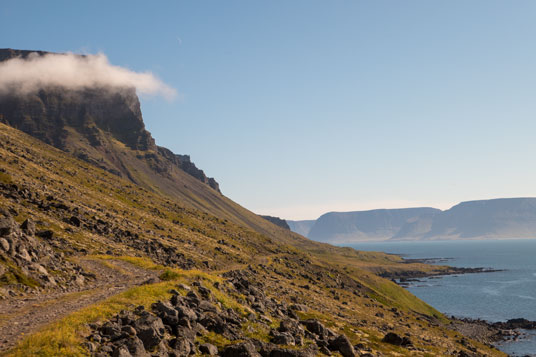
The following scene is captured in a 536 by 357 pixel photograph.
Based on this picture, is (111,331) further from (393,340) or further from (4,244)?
(393,340)

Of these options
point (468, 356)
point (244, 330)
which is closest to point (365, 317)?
point (468, 356)

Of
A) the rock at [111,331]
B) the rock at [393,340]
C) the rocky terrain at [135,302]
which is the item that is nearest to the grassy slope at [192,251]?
the rocky terrain at [135,302]

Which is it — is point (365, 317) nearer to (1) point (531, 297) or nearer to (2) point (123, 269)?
(2) point (123, 269)

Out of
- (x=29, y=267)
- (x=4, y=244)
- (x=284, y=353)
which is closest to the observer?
(x=284, y=353)

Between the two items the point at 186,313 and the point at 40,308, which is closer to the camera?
the point at 186,313

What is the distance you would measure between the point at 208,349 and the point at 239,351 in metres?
2.14

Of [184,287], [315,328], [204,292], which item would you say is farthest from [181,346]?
[315,328]

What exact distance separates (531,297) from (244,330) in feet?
614

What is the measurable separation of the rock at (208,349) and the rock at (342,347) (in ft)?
58.7

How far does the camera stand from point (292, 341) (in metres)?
31.2

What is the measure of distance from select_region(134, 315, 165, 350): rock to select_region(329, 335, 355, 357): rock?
20796 mm

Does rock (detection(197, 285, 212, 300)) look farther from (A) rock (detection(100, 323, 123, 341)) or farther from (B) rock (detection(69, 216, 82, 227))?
(B) rock (detection(69, 216, 82, 227))

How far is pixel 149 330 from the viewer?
2208cm

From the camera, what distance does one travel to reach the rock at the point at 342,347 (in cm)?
3734
